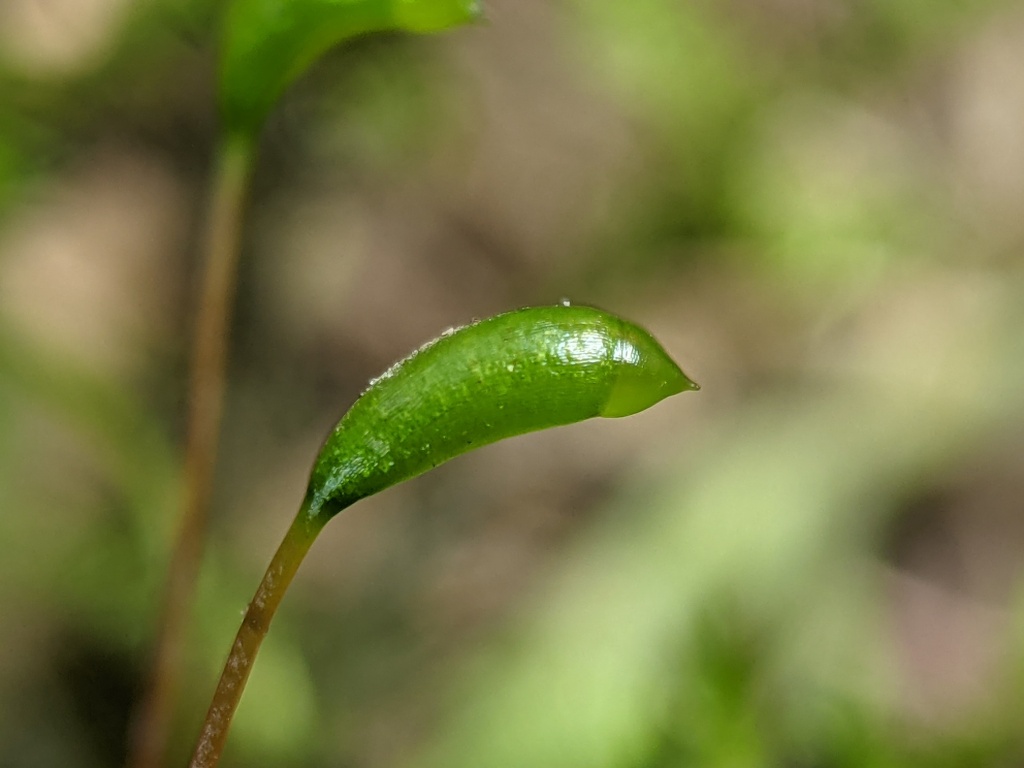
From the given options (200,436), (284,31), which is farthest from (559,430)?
(284,31)

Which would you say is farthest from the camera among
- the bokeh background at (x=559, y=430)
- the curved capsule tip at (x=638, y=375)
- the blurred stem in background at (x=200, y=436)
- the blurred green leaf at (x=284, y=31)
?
the bokeh background at (x=559, y=430)

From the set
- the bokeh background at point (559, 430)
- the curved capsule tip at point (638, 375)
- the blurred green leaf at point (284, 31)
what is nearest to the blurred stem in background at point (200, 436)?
the blurred green leaf at point (284, 31)

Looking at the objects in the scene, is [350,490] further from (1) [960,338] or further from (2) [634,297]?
(1) [960,338]

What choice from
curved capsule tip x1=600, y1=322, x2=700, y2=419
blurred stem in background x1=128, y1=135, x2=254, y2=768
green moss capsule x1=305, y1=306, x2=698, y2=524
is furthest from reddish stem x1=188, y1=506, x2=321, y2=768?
blurred stem in background x1=128, y1=135, x2=254, y2=768

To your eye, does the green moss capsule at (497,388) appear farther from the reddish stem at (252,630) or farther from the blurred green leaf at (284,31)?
the blurred green leaf at (284,31)

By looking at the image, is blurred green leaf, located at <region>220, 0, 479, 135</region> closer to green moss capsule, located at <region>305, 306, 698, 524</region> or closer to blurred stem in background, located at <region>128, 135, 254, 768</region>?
blurred stem in background, located at <region>128, 135, 254, 768</region>
